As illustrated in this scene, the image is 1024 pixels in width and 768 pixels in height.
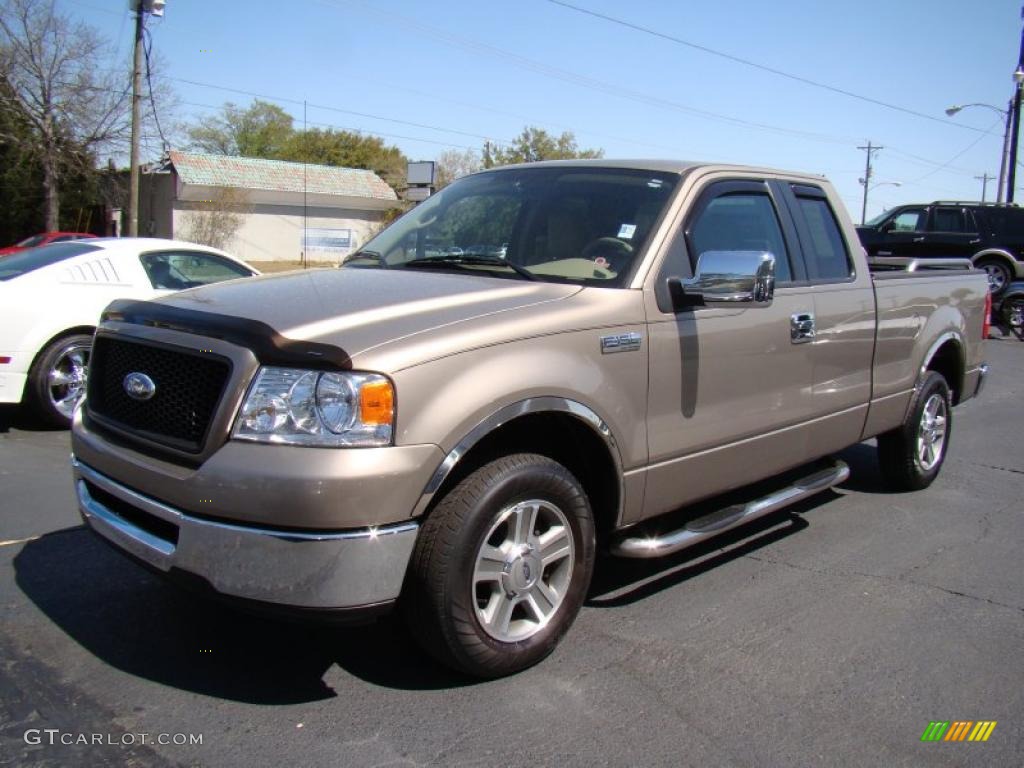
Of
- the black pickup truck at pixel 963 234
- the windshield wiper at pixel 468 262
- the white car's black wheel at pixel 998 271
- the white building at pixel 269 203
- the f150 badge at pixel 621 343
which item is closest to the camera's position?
the f150 badge at pixel 621 343

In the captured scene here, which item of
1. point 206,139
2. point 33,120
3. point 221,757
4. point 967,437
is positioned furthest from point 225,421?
point 206,139

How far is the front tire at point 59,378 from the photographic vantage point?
712 cm

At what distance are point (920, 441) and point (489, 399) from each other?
13.6 ft

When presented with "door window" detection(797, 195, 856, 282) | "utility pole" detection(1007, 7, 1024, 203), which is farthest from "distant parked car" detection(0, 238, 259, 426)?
"utility pole" detection(1007, 7, 1024, 203)

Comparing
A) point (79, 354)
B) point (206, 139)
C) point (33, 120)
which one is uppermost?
point (206, 139)

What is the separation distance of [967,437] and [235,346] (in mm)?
7328

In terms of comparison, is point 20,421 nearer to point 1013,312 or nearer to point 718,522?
point 718,522

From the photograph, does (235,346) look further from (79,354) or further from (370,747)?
(79,354)

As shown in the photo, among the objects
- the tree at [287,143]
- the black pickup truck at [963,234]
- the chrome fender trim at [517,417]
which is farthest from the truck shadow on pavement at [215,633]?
the tree at [287,143]

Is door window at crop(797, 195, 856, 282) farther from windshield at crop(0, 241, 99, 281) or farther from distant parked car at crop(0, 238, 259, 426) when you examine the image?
windshield at crop(0, 241, 99, 281)

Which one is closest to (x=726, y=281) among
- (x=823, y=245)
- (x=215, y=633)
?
(x=823, y=245)

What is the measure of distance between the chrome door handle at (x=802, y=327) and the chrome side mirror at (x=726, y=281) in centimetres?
61

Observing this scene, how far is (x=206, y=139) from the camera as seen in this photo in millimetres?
75000

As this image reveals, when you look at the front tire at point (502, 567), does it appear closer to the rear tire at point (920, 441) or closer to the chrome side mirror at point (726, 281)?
the chrome side mirror at point (726, 281)
